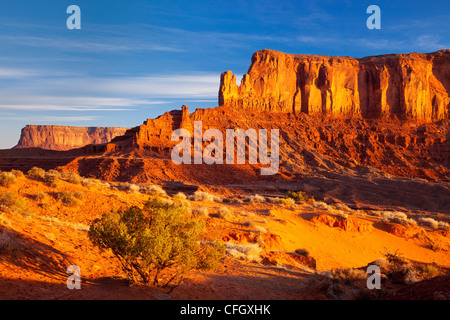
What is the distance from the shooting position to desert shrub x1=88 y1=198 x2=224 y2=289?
25.1 ft

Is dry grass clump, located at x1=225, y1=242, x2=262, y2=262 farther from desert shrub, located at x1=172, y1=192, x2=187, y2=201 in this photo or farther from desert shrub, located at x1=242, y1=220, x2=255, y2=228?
desert shrub, located at x1=172, y1=192, x2=187, y2=201

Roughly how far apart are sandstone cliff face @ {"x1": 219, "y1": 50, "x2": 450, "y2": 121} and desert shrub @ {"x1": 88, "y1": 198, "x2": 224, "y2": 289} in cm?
7467

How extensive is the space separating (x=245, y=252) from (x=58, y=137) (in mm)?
165012

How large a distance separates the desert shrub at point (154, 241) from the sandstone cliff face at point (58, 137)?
160 meters

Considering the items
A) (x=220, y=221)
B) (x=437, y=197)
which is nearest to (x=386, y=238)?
(x=220, y=221)

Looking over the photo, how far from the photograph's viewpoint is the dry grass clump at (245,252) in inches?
491

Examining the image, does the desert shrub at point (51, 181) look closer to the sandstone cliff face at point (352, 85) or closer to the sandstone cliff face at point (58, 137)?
the sandstone cliff face at point (352, 85)

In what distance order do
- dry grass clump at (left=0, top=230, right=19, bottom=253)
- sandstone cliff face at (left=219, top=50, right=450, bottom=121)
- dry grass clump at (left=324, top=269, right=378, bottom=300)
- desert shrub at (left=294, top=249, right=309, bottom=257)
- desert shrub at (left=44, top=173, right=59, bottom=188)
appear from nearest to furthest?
dry grass clump at (left=324, top=269, right=378, bottom=300)
dry grass clump at (left=0, top=230, right=19, bottom=253)
desert shrub at (left=294, top=249, right=309, bottom=257)
desert shrub at (left=44, top=173, right=59, bottom=188)
sandstone cliff face at (left=219, top=50, right=450, bottom=121)

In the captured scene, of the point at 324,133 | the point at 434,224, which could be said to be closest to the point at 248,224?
the point at 434,224

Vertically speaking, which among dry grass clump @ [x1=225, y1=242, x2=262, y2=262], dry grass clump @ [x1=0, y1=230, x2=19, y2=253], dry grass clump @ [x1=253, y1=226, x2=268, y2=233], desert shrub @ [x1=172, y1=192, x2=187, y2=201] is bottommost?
dry grass clump @ [x1=225, y1=242, x2=262, y2=262]

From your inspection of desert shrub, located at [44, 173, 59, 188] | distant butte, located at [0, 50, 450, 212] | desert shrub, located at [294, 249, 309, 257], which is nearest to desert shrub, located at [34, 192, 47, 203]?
desert shrub, located at [44, 173, 59, 188]

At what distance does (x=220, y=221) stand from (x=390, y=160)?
64078 mm

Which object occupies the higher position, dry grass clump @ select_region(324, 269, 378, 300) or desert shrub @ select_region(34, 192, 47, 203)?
desert shrub @ select_region(34, 192, 47, 203)

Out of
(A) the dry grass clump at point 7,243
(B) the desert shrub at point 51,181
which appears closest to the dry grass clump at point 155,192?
(B) the desert shrub at point 51,181
